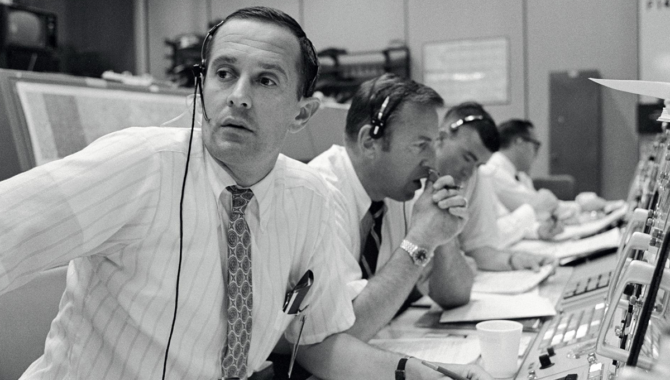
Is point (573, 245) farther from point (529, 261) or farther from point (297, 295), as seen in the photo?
point (297, 295)

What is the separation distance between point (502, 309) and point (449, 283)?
14cm

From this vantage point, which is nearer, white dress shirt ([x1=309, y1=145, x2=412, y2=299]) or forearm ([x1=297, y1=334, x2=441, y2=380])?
forearm ([x1=297, y1=334, x2=441, y2=380])

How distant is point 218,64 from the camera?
3.38 feet

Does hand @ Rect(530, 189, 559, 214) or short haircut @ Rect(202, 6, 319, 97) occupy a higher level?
short haircut @ Rect(202, 6, 319, 97)

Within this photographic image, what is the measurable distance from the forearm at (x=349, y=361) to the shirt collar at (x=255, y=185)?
27 cm

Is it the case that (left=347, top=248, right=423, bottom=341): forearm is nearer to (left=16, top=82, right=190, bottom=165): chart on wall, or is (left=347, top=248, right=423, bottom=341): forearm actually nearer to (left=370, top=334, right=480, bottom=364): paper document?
(left=370, top=334, right=480, bottom=364): paper document

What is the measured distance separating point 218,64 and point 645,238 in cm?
68

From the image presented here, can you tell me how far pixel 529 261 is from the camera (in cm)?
210

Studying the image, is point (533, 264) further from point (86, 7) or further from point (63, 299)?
point (86, 7)

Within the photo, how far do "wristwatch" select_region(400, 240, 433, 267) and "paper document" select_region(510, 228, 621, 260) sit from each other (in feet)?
3.04

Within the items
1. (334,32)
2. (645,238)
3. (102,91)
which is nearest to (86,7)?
(334,32)

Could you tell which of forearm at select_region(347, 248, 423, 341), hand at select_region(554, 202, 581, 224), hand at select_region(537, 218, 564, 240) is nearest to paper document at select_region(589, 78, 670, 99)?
forearm at select_region(347, 248, 423, 341)

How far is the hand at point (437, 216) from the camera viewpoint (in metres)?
1.50

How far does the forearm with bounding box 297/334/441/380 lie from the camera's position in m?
1.10
